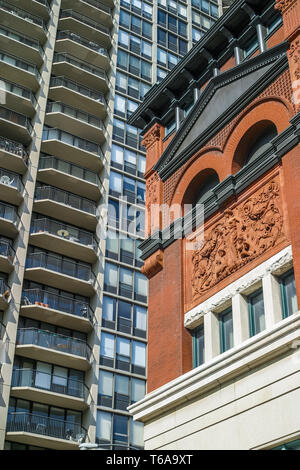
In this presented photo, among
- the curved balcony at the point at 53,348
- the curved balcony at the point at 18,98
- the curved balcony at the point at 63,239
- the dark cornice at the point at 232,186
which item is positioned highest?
the curved balcony at the point at 18,98

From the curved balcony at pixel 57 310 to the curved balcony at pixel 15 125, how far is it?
36.8 feet

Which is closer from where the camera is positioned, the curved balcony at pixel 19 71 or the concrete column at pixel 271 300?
the concrete column at pixel 271 300

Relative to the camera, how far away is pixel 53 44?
179 feet

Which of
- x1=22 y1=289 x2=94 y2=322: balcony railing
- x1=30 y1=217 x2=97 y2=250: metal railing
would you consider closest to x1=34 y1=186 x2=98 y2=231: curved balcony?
x1=30 y1=217 x2=97 y2=250: metal railing

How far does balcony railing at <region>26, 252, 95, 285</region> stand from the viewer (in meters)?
45.7

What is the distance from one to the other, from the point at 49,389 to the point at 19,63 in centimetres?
2448

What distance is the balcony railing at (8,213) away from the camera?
4599 cm

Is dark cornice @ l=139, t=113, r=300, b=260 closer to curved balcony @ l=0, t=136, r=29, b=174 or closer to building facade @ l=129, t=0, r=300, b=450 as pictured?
building facade @ l=129, t=0, r=300, b=450

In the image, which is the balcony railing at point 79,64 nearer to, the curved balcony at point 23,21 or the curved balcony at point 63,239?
the curved balcony at point 23,21

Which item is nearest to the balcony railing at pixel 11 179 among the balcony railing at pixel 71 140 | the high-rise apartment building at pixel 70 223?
the high-rise apartment building at pixel 70 223

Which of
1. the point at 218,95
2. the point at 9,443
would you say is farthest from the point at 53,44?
the point at 218,95

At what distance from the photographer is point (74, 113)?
5366 cm

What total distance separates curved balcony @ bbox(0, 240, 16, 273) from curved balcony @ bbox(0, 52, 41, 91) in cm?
1297

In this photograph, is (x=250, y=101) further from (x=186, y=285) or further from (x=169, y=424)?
(x=169, y=424)
